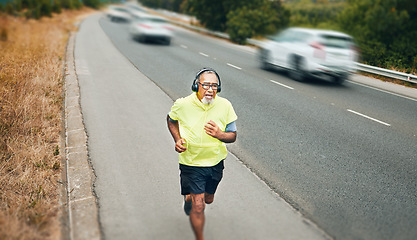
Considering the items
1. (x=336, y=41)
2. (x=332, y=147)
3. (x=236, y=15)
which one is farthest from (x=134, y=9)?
(x=332, y=147)

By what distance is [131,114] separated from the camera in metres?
7.06

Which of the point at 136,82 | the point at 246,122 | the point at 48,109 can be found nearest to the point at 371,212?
the point at 246,122

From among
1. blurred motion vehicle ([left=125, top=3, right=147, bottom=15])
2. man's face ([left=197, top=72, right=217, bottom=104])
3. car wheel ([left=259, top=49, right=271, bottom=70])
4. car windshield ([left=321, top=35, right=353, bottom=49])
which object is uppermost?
man's face ([left=197, top=72, right=217, bottom=104])

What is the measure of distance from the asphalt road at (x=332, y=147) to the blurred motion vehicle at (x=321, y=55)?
0.47m

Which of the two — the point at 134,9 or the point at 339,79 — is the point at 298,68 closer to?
the point at 339,79

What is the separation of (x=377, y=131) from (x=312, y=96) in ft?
9.39

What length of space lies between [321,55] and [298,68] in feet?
3.14

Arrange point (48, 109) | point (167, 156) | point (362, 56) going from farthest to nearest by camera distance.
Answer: point (362, 56) < point (48, 109) < point (167, 156)

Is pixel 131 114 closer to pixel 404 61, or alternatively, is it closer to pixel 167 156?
pixel 167 156

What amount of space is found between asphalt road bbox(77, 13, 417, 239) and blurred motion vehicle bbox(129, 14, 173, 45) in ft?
27.3

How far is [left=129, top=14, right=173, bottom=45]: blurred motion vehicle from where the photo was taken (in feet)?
64.0

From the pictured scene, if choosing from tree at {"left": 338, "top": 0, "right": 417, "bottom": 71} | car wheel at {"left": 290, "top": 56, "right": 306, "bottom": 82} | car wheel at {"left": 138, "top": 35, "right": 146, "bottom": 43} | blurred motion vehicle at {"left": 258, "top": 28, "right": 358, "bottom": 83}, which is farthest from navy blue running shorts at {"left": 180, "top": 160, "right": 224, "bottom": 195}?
car wheel at {"left": 138, "top": 35, "right": 146, "bottom": 43}

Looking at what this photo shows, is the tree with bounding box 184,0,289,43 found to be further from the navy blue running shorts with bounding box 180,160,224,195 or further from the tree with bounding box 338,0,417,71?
the navy blue running shorts with bounding box 180,160,224,195

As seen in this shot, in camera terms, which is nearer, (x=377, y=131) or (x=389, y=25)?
(x=377, y=131)
